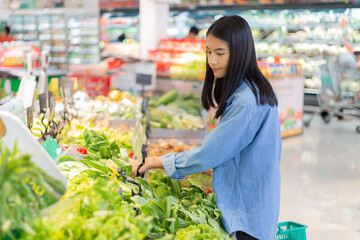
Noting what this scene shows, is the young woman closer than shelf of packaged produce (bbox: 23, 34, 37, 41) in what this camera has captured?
Yes

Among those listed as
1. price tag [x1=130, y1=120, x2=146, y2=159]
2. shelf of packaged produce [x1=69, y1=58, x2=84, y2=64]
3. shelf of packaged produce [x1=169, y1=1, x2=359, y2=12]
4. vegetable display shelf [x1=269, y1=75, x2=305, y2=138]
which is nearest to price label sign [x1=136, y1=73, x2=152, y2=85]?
price tag [x1=130, y1=120, x2=146, y2=159]

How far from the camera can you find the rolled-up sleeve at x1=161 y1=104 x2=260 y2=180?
184cm

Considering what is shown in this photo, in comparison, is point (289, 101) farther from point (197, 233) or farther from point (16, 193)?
point (16, 193)

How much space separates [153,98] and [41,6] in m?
8.04

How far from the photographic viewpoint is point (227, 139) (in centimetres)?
185

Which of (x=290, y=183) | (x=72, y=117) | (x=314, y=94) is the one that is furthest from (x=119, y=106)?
(x=314, y=94)

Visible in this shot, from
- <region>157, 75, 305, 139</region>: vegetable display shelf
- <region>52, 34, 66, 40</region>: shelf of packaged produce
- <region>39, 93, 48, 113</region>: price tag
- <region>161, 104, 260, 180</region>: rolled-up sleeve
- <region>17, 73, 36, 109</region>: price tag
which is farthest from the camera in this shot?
<region>52, 34, 66, 40</region>: shelf of packaged produce

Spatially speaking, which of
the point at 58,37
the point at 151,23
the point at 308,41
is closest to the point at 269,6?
the point at 308,41

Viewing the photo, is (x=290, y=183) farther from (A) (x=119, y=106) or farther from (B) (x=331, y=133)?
(B) (x=331, y=133)

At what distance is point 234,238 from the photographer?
1936 mm

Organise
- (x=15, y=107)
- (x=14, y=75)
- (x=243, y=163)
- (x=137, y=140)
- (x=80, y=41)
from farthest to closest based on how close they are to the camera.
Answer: (x=80, y=41)
(x=14, y=75)
(x=137, y=140)
(x=15, y=107)
(x=243, y=163)

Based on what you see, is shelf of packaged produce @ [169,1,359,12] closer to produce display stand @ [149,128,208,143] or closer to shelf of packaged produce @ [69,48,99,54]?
shelf of packaged produce @ [69,48,99,54]

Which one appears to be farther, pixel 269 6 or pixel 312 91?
pixel 312 91

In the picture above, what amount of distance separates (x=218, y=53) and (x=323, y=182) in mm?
3811
